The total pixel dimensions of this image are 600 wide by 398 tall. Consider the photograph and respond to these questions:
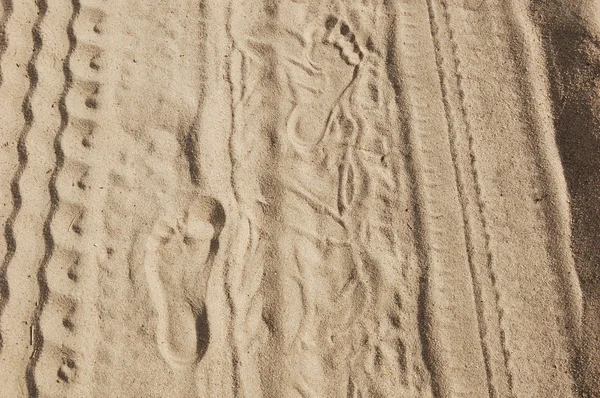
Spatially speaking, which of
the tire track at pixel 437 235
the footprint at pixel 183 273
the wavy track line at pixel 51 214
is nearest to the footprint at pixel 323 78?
the tire track at pixel 437 235

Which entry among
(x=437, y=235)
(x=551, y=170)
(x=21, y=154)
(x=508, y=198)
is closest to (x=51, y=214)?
(x=21, y=154)

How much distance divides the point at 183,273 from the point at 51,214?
526 millimetres

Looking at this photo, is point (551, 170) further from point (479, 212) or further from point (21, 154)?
point (21, 154)

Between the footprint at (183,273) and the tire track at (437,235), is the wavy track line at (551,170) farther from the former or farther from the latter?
the footprint at (183,273)

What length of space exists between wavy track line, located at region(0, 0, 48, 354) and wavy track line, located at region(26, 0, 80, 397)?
107 mm

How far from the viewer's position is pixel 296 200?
7.83 ft

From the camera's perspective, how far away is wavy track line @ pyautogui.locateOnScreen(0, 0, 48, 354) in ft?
7.02

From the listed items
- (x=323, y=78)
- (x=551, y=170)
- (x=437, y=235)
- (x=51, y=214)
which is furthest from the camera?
(x=323, y=78)

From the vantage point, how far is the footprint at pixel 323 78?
2512 millimetres

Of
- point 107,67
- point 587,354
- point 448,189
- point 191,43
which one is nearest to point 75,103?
point 107,67

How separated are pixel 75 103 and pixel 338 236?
1.15 meters

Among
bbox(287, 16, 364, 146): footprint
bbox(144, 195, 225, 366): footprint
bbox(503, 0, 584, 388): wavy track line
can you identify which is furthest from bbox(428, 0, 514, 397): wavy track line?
bbox(144, 195, 225, 366): footprint

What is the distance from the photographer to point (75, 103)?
7.79ft

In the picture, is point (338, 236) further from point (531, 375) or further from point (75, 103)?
point (75, 103)
